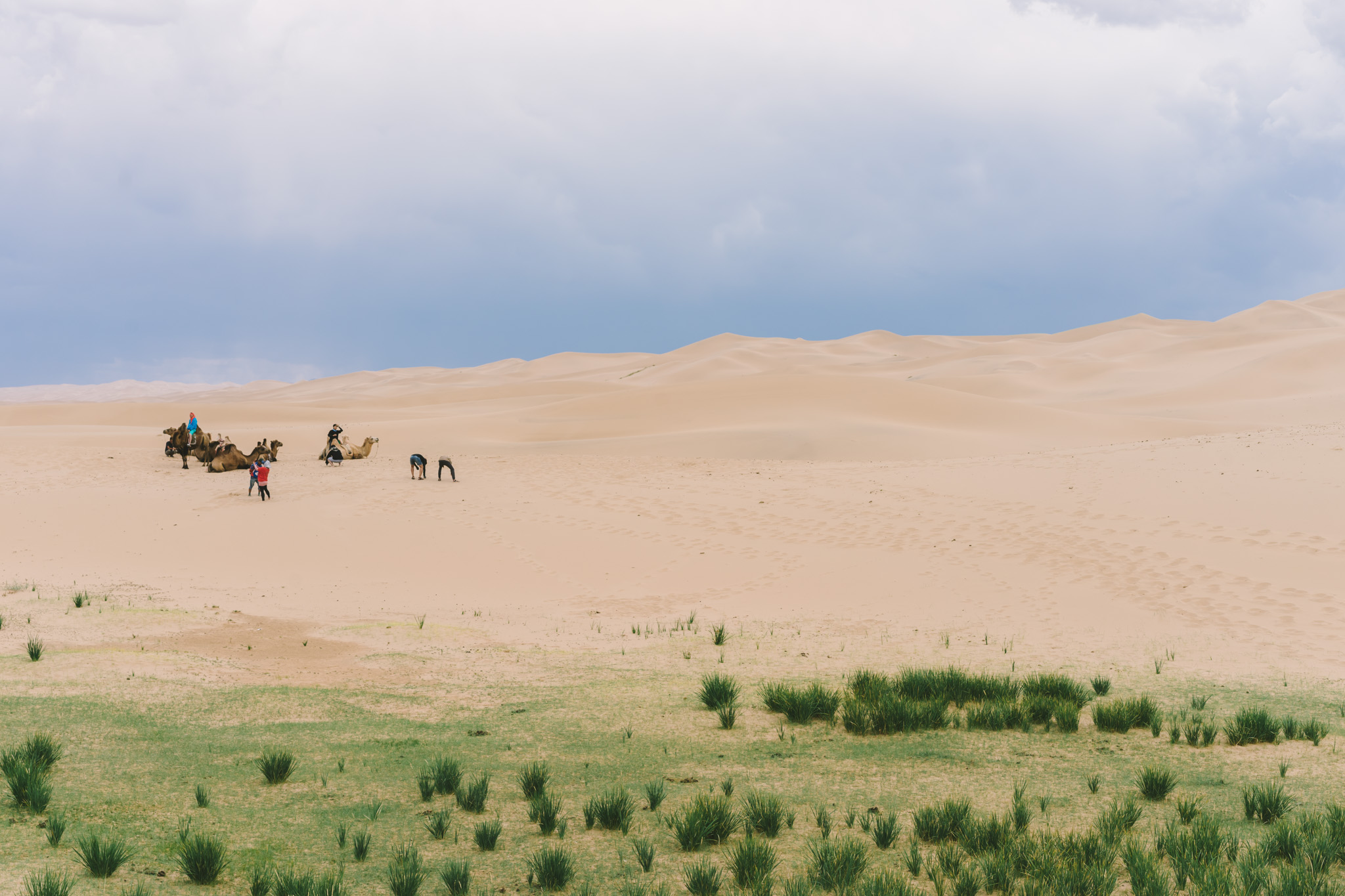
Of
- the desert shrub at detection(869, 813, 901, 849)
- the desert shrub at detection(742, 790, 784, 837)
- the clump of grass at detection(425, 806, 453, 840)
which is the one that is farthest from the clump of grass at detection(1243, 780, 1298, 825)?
the clump of grass at detection(425, 806, 453, 840)

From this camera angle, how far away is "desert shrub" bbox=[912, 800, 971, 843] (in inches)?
220

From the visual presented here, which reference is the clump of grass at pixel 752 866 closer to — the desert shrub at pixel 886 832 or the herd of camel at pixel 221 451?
the desert shrub at pixel 886 832

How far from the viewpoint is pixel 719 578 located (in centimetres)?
1510

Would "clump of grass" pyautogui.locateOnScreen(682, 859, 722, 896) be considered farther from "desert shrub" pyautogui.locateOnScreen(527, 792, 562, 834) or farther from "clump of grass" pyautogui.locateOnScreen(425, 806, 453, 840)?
"clump of grass" pyautogui.locateOnScreen(425, 806, 453, 840)

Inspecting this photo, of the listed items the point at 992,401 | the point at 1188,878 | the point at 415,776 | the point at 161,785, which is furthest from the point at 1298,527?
the point at 992,401

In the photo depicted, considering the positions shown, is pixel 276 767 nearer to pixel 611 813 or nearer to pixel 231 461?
pixel 611 813

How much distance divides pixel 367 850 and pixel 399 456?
2401 centimetres

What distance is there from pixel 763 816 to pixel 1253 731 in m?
4.36

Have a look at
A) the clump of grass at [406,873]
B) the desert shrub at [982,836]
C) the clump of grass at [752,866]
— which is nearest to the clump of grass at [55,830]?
the clump of grass at [406,873]

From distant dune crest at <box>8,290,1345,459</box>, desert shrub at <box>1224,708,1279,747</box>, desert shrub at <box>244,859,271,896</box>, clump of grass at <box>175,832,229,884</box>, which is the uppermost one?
distant dune crest at <box>8,290,1345,459</box>

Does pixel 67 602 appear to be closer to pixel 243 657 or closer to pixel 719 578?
pixel 243 657

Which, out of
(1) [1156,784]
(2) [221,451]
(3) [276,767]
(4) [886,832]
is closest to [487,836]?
(3) [276,767]

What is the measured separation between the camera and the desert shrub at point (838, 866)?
4973 millimetres

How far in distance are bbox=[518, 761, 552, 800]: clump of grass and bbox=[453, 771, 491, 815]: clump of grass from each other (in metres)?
0.26
